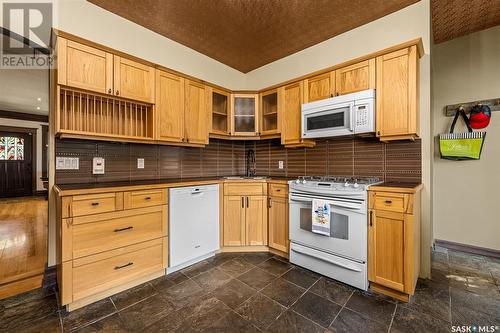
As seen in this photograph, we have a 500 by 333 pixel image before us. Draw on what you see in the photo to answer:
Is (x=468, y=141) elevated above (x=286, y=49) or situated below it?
below

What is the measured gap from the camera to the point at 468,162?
2.64m

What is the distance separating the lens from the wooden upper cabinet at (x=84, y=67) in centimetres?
181

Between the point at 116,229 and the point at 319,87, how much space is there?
2.52 metres

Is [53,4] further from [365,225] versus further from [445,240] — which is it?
[445,240]

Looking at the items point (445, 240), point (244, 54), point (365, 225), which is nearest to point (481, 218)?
point (445, 240)

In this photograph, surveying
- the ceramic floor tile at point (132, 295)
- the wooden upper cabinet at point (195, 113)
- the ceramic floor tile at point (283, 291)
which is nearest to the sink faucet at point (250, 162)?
the wooden upper cabinet at point (195, 113)

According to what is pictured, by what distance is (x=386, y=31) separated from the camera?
2.32 m

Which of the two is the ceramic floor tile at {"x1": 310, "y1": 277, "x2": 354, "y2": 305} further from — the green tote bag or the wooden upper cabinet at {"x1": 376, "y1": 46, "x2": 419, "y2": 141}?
the green tote bag

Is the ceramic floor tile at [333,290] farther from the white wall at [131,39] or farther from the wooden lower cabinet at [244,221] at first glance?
the white wall at [131,39]

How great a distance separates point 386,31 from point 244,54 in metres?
1.77

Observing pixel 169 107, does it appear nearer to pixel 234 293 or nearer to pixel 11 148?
pixel 234 293

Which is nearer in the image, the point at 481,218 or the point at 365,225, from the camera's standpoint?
the point at 365,225

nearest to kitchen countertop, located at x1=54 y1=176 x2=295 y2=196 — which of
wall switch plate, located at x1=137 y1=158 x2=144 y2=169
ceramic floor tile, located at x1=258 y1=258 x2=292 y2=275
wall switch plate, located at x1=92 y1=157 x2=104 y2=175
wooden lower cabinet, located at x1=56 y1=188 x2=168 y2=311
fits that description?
wooden lower cabinet, located at x1=56 y1=188 x2=168 y2=311

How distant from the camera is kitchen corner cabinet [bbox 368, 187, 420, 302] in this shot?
5.52 ft
